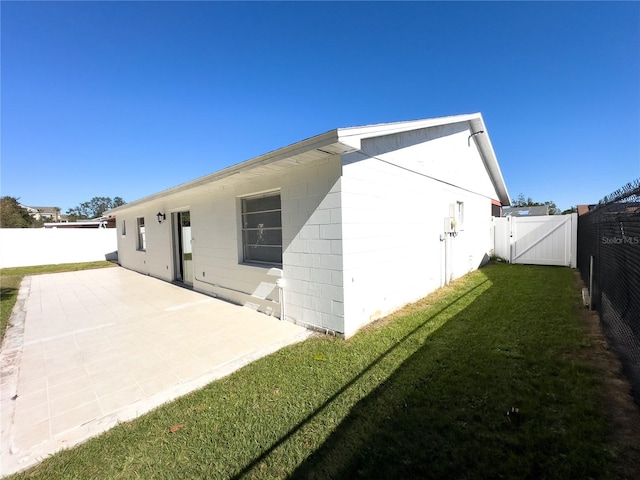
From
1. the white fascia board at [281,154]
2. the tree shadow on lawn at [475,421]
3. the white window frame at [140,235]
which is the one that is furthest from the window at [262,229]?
the white window frame at [140,235]

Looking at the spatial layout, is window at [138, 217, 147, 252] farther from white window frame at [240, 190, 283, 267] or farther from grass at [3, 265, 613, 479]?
grass at [3, 265, 613, 479]

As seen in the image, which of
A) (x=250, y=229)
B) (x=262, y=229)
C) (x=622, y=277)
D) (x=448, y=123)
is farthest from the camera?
(x=448, y=123)

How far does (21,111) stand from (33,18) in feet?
9.99

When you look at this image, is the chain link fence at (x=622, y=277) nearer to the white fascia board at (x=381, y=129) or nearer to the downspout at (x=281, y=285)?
the white fascia board at (x=381, y=129)

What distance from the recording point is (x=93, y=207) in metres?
84.8

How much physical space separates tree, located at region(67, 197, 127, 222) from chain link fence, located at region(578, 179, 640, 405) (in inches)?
4060

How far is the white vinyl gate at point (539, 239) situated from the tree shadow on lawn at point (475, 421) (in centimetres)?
871

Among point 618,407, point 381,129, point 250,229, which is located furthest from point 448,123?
point 618,407

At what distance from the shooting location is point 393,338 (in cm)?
396

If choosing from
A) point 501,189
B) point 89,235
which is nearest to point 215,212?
point 501,189

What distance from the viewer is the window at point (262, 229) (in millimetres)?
5410

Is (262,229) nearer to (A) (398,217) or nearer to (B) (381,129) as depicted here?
(A) (398,217)

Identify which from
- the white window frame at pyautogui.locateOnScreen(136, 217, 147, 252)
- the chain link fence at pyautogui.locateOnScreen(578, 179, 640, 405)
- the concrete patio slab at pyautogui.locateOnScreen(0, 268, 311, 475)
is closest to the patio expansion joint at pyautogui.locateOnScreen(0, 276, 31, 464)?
the concrete patio slab at pyautogui.locateOnScreen(0, 268, 311, 475)

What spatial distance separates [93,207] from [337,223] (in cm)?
10856
